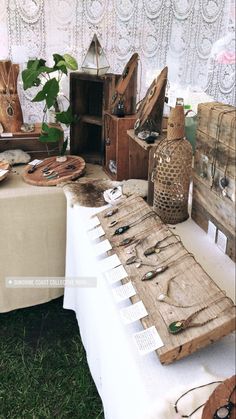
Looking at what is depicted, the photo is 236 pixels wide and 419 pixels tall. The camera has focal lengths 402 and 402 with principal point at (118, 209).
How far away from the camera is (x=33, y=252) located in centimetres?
150

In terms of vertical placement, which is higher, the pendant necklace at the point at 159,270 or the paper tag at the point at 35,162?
the paper tag at the point at 35,162

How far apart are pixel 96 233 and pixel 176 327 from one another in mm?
435

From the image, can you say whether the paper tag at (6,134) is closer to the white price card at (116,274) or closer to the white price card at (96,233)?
the white price card at (96,233)

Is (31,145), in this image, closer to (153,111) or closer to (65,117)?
(65,117)

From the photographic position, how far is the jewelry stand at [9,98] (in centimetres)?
152

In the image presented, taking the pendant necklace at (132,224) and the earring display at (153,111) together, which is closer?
the pendant necklace at (132,224)

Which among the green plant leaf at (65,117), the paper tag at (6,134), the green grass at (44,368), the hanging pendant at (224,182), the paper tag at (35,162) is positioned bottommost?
the green grass at (44,368)

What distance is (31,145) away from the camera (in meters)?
1.60

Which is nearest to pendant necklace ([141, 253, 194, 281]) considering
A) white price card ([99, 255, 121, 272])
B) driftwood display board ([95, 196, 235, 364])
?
driftwood display board ([95, 196, 235, 364])

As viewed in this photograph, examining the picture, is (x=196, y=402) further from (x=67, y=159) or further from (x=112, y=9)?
(x=112, y=9)

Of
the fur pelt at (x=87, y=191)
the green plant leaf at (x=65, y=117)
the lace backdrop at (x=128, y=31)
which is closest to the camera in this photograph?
the fur pelt at (x=87, y=191)

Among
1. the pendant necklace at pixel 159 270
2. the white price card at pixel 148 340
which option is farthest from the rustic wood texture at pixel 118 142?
the white price card at pixel 148 340

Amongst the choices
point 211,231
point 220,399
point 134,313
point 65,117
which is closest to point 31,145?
point 65,117

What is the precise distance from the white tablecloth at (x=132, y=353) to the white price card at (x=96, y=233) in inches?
1.3
